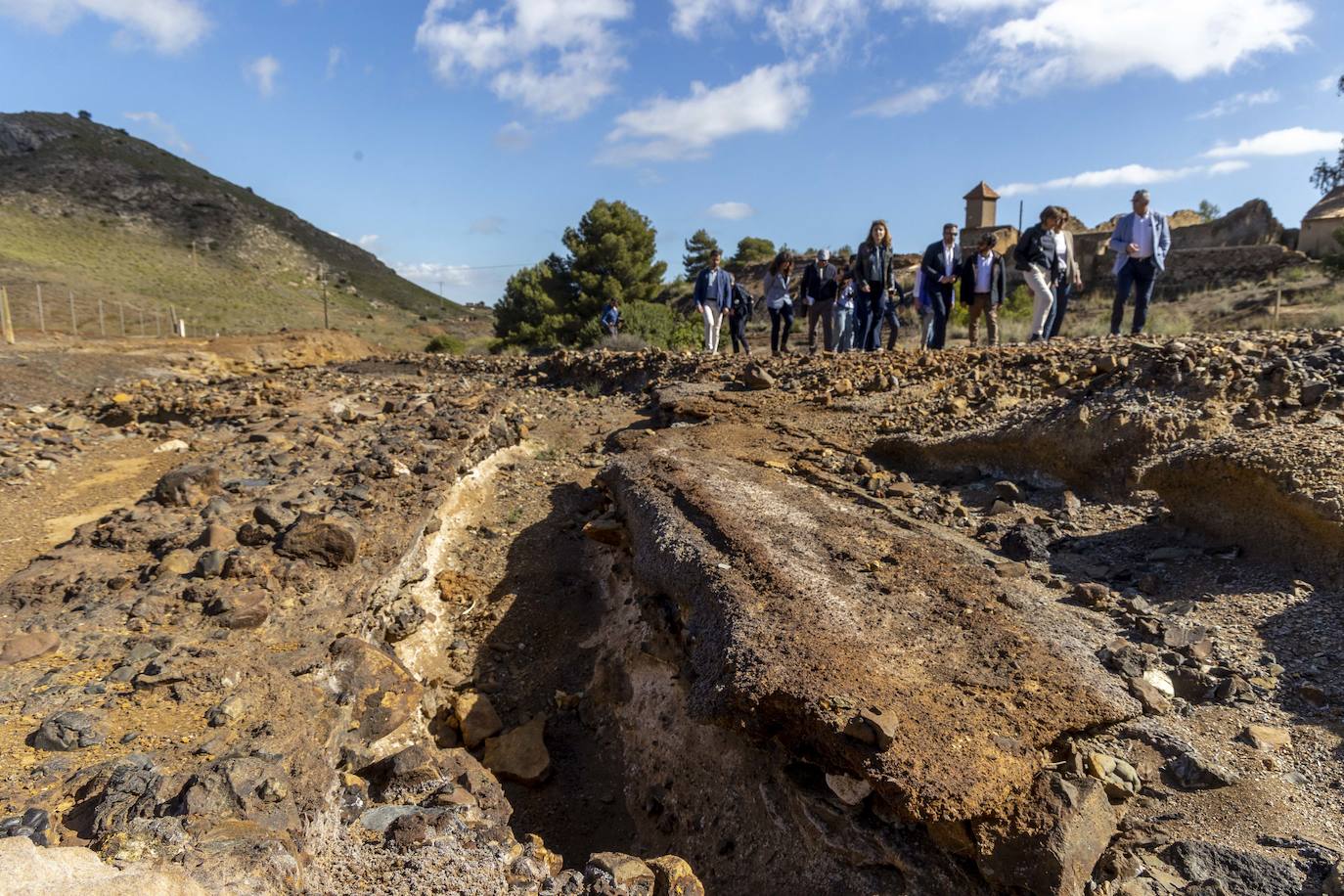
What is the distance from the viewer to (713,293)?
10.1 metres

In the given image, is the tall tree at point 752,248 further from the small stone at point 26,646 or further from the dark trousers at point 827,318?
the small stone at point 26,646

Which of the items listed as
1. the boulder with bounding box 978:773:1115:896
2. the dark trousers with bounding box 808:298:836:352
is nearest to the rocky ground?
the boulder with bounding box 978:773:1115:896

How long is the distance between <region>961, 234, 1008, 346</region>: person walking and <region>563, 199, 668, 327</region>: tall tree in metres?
16.9

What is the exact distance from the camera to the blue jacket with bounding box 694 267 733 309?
10078 mm

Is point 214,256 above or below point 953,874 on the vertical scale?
above

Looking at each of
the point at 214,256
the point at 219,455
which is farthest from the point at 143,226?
the point at 219,455

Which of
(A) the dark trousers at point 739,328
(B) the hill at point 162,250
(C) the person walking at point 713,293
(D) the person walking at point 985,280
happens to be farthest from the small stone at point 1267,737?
(B) the hill at point 162,250

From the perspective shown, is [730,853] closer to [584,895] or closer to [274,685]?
[584,895]

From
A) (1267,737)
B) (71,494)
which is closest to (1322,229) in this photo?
(1267,737)

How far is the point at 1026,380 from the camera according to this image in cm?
634

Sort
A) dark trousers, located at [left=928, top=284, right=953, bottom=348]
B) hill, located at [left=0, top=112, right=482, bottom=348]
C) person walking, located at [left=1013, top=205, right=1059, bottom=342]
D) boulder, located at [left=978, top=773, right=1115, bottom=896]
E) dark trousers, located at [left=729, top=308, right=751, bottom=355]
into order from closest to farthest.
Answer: boulder, located at [left=978, top=773, right=1115, bottom=896] → person walking, located at [left=1013, top=205, right=1059, bottom=342] → dark trousers, located at [left=928, top=284, right=953, bottom=348] → dark trousers, located at [left=729, top=308, right=751, bottom=355] → hill, located at [left=0, top=112, right=482, bottom=348]

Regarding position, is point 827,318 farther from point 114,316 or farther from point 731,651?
point 114,316

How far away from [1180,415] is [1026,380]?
5.40 ft

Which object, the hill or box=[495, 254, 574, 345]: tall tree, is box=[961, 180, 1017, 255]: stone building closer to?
box=[495, 254, 574, 345]: tall tree
